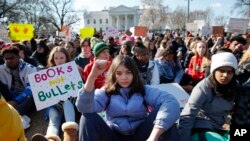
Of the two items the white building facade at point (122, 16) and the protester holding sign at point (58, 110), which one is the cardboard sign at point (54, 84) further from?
the white building facade at point (122, 16)

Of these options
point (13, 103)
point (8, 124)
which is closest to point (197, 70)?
point (13, 103)

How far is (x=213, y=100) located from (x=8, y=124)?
2261 mm

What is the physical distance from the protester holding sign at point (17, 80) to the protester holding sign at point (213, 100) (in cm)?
285

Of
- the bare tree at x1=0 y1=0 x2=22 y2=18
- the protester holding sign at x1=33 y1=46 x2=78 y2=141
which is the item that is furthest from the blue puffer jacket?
the bare tree at x1=0 y1=0 x2=22 y2=18

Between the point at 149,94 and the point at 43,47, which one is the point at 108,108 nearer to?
the point at 149,94

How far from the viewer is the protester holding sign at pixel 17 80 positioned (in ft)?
18.1

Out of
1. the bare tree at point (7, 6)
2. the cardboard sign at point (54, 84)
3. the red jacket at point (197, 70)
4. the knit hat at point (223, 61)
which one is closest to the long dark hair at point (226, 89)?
the knit hat at point (223, 61)

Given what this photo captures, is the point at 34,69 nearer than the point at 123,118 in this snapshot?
No

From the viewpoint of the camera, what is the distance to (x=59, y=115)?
17.1ft

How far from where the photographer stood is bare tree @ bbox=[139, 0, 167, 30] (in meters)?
65.4

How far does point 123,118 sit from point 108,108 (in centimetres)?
19

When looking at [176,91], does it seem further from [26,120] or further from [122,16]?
[122,16]

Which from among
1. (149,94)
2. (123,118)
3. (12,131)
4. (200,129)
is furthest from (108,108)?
(12,131)

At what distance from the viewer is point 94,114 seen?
3227 mm
